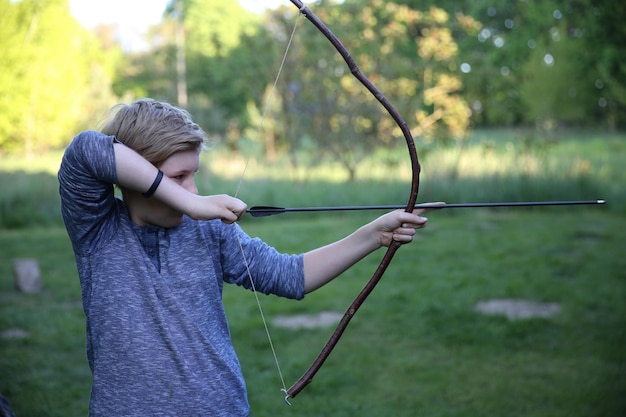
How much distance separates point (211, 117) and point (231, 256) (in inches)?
804

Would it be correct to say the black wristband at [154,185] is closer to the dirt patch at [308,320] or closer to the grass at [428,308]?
the grass at [428,308]

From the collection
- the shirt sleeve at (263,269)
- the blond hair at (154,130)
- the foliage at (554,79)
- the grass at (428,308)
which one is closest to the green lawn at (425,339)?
the grass at (428,308)

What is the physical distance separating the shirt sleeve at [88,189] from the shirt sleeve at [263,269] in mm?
306

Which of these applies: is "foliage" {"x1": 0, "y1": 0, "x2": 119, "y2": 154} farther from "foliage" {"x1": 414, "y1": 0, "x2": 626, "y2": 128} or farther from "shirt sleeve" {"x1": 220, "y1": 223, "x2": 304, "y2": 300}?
"shirt sleeve" {"x1": 220, "y1": 223, "x2": 304, "y2": 300}

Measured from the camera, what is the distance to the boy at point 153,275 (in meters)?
1.67

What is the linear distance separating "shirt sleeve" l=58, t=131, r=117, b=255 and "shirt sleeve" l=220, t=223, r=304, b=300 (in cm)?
31

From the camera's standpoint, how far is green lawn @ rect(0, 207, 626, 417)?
3547 mm

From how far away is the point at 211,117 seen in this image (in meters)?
21.9

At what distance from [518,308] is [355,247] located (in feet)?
11.4

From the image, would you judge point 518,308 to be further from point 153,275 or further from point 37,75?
point 37,75

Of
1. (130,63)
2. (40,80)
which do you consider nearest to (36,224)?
(40,80)

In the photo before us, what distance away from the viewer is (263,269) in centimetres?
188

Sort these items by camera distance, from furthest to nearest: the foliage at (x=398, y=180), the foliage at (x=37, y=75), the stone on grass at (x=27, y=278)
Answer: the foliage at (x=398, y=180), the foliage at (x=37, y=75), the stone on grass at (x=27, y=278)

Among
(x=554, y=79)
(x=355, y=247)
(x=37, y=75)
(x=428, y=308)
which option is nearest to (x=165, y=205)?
(x=355, y=247)
